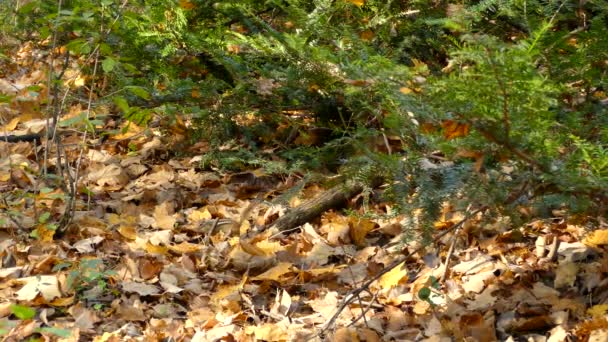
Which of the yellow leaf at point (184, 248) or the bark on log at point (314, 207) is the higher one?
the bark on log at point (314, 207)

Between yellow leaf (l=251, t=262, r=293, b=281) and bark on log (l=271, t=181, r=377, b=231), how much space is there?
0.42 meters

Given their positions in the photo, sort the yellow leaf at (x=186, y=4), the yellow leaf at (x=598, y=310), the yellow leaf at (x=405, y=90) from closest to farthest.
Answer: the yellow leaf at (x=405, y=90)
the yellow leaf at (x=598, y=310)
the yellow leaf at (x=186, y=4)

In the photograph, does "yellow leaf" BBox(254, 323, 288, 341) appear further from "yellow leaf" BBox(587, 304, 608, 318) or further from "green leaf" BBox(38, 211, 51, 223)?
"green leaf" BBox(38, 211, 51, 223)

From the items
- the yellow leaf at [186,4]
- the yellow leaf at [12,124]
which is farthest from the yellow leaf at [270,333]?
the yellow leaf at [12,124]

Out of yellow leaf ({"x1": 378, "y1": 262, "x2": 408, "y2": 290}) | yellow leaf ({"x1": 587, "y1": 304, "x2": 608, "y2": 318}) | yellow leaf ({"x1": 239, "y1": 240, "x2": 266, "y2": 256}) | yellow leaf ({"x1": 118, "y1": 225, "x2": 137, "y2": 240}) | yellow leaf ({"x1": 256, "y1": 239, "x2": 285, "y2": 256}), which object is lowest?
yellow leaf ({"x1": 118, "y1": 225, "x2": 137, "y2": 240})

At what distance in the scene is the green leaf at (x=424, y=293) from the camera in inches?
119

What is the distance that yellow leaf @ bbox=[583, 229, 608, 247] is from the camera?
3.22 m

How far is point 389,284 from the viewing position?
328cm

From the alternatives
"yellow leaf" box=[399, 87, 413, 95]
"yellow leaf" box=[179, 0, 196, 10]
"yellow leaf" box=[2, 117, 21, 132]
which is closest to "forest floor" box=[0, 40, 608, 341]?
"yellow leaf" box=[399, 87, 413, 95]

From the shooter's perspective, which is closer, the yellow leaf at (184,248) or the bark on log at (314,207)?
the yellow leaf at (184,248)

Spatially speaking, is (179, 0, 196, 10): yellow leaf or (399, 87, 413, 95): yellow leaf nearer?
(399, 87, 413, 95): yellow leaf

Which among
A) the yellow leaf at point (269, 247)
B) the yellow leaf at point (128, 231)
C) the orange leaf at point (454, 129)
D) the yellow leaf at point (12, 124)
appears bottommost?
the yellow leaf at point (12, 124)

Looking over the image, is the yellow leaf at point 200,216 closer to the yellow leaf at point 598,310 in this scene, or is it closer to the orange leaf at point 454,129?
the yellow leaf at point 598,310

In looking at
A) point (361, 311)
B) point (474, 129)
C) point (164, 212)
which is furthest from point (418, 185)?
point (164, 212)
